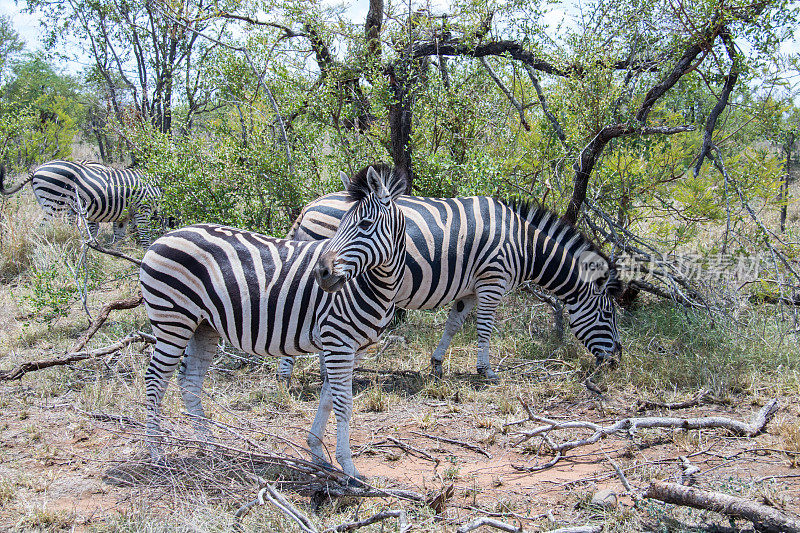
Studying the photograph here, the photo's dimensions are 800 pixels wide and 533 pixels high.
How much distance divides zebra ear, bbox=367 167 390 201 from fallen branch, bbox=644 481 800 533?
241cm

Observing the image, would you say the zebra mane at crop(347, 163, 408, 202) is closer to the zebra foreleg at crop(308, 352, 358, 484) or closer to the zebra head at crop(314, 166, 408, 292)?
the zebra head at crop(314, 166, 408, 292)

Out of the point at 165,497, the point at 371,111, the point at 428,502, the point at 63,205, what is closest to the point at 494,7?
the point at 371,111

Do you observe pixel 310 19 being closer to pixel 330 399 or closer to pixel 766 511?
pixel 330 399

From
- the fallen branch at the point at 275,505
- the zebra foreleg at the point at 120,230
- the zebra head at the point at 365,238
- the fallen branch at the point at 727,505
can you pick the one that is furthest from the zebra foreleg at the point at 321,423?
the zebra foreleg at the point at 120,230

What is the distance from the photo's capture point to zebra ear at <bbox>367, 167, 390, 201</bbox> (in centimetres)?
372

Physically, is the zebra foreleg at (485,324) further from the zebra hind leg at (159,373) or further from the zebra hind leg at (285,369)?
the zebra hind leg at (159,373)

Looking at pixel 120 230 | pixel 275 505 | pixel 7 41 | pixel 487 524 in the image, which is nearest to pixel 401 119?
pixel 275 505

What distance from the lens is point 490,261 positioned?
240 inches

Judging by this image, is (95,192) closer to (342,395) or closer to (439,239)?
(439,239)

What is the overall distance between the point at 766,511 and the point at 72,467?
4.62 m

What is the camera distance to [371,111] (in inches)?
294

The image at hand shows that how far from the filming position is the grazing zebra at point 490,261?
5.89 metres

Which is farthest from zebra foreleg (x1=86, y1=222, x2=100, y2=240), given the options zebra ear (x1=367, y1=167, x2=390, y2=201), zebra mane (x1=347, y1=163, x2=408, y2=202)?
zebra ear (x1=367, y1=167, x2=390, y2=201)

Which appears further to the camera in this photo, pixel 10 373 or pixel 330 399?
pixel 10 373
